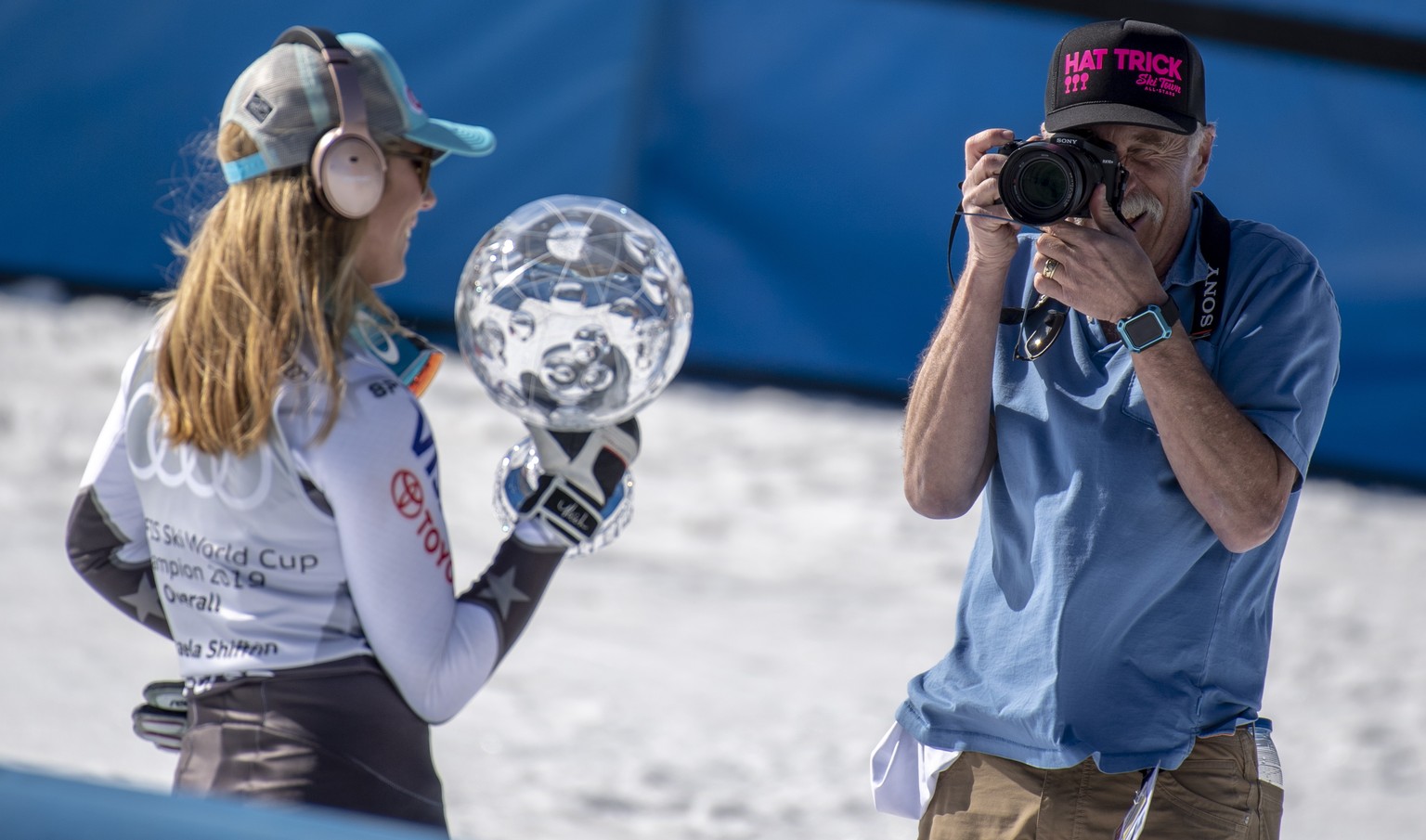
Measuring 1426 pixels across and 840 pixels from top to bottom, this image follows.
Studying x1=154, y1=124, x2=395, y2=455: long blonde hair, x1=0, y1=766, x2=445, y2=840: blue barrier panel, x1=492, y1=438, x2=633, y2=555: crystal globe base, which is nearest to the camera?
x1=0, y1=766, x2=445, y2=840: blue barrier panel

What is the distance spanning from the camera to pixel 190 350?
168 centimetres

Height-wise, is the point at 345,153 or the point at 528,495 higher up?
the point at 345,153

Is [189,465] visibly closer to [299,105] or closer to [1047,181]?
[299,105]

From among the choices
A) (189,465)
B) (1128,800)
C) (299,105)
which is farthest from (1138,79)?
(189,465)

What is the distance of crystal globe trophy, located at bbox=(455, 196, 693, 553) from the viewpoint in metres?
1.80

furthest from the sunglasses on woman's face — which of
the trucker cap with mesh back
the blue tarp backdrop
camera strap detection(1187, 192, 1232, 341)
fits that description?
the blue tarp backdrop

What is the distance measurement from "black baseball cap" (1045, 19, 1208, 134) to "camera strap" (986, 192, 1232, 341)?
0.41 feet

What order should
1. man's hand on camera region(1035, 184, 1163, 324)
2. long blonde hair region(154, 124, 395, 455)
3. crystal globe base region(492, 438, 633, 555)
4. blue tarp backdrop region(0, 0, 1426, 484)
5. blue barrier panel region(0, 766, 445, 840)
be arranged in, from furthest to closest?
blue tarp backdrop region(0, 0, 1426, 484), crystal globe base region(492, 438, 633, 555), man's hand on camera region(1035, 184, 1163, 324), long blonde hair region(154, 124, 395, 455), blue barrier panel region(0, 766, 445, 840)

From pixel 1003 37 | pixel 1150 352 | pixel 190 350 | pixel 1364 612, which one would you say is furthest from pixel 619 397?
pixel 1003 37

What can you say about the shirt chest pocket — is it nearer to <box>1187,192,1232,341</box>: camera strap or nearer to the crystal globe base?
<box>1187,192,1232,341</box>: camera strap

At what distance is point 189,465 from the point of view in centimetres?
167

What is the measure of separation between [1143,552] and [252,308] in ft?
3.42

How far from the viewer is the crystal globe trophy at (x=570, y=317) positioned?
70.9 inches

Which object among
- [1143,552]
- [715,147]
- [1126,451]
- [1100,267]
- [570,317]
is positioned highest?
[1100,267]
